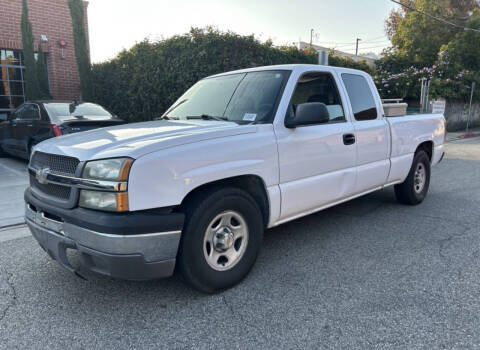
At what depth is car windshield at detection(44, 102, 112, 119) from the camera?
7890mm

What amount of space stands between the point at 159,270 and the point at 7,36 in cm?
1302

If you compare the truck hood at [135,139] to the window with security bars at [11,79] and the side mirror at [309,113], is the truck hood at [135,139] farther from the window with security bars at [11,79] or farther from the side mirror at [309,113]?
the window with security bars at [11,79]

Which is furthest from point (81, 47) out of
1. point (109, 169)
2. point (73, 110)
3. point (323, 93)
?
point (109, 169)

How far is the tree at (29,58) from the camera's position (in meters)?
12.4

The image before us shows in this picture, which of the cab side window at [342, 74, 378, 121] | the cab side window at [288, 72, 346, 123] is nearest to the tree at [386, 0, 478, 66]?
the cab side window at [342, 74, 378, 121]

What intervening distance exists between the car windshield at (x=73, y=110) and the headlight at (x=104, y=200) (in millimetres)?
5785

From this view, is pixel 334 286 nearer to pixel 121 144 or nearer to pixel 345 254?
pixel 345 254

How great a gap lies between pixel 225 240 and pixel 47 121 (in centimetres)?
624

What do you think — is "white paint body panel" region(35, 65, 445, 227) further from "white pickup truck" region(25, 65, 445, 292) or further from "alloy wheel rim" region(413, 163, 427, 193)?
"alloy wheel rim" region(413, 163, 427, 193)

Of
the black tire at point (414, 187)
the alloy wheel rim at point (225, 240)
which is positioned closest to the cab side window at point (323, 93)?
the alloy wheel rim at point (225, 240)

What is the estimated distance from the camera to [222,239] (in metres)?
3.09

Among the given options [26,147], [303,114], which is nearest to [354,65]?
[26,147]

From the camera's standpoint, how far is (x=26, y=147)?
27.9 feet

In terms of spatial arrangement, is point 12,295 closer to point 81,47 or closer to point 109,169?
point 109,169
